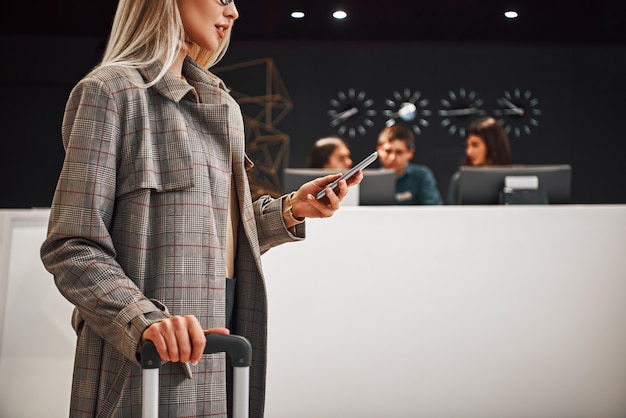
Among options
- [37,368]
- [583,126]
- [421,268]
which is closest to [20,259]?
[37,368]

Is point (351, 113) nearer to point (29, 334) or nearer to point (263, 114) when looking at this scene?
point (263, 114)

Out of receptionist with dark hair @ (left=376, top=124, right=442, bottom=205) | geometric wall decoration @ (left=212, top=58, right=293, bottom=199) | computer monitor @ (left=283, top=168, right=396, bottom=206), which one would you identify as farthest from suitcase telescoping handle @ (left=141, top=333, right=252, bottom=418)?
geometric wall decoration @ (left=212, top=58, right=293, bottom=199)

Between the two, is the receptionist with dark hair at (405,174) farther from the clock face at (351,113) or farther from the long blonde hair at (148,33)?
the long blonde hair at (148,33)

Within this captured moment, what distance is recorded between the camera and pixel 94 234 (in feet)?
3.42

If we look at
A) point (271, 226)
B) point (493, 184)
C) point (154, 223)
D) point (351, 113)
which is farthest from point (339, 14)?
point (154, 223)

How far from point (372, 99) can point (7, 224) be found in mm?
4580

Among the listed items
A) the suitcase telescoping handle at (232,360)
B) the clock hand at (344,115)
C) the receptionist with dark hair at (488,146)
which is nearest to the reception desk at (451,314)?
the suitcase telescoping handle at (232,360)

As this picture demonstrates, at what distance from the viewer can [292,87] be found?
683cm

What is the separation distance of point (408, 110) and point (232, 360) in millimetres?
5976

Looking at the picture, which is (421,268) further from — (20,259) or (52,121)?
(52,121)

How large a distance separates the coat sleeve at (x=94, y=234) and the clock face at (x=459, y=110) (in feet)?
19.3

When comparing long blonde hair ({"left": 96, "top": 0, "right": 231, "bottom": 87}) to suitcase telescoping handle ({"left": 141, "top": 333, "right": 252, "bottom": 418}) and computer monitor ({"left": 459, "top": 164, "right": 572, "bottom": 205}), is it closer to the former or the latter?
suitcase telescoping handle ({"left": 141, "top": 333, "right": 252, "bottom": 418})

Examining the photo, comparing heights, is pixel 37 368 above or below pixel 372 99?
below

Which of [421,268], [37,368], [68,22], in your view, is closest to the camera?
[37,368]
